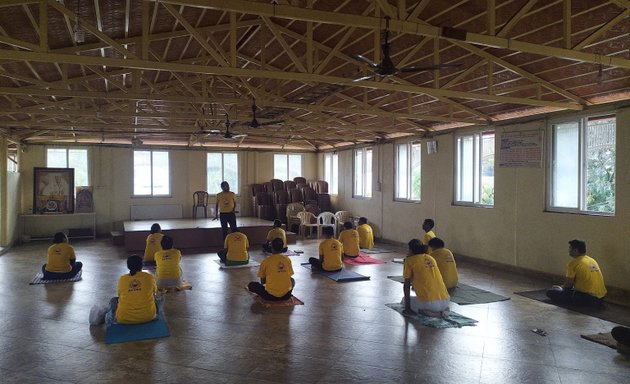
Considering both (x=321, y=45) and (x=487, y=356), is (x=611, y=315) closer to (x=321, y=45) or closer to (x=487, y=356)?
(x=487, y=356)

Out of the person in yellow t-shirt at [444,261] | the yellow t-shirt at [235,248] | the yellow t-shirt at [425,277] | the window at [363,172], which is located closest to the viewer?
the yellow t-shirt at [425,277]

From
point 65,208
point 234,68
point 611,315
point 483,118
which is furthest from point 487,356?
point 65,208

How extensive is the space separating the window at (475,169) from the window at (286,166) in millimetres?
8807

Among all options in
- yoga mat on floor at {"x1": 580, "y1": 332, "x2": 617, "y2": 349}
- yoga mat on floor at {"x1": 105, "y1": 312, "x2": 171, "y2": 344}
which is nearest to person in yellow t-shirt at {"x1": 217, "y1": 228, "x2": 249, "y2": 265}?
yoga mat on floor at {"x1": 105, "y1": 312, "x2": 171, "y2": 344}

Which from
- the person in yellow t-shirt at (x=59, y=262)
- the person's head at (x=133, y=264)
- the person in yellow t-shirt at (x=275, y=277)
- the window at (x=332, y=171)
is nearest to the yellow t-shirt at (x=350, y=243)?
the person in yellow t-shirt at (x=275, y=277)

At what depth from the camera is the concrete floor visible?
14.3ft

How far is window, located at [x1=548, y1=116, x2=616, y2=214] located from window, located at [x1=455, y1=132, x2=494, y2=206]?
169 centimetres

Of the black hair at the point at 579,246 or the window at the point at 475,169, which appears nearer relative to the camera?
the black hair at the point at 579,246

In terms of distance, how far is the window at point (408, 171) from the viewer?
1305 cm

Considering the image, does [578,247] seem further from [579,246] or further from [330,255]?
[330,255]

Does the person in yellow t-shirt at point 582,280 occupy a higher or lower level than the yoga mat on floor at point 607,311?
higher

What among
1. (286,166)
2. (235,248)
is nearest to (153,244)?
(235,248)

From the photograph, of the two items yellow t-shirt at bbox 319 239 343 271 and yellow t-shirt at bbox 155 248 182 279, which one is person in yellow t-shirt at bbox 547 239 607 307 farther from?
yellow t-shirt at bbox 155 248 182 279

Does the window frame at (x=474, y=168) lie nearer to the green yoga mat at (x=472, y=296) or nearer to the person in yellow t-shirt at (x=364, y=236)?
the person in yellow t-shirt at (x=364, y=236)
